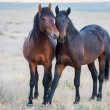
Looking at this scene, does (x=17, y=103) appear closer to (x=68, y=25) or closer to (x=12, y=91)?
(x=12, y=91)

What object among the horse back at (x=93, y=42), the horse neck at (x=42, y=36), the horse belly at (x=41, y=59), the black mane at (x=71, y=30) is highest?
the black mane at (x=71, y=30)

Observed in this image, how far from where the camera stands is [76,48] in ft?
16.9

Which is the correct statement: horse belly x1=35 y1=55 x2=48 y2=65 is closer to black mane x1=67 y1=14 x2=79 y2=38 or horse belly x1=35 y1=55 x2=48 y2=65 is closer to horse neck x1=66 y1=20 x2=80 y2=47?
horse neck x1=66 y1=20 x2=80 y2=47

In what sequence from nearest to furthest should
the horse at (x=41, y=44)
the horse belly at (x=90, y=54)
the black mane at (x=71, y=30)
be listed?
the horse at (x=41, y=44)
the black mane at (x=71, y=30)
the horse belly at (x=90, y=54)

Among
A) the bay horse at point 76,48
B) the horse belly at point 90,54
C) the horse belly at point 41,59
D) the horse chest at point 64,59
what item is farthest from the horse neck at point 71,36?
the horse belly at point 41,59

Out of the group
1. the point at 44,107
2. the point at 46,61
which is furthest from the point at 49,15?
the point at 44,107

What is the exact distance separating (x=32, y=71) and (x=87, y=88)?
7.37 feet

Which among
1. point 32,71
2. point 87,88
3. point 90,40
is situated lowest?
point 87,88

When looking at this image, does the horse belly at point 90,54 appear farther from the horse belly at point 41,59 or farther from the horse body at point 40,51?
the horse belly at point 41,59

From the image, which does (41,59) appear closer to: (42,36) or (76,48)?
(42,36)

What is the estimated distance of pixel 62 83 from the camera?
6871mm

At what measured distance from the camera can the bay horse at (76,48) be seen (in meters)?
4.83

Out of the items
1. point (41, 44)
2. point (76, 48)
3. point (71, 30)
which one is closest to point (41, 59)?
point (41, 44)

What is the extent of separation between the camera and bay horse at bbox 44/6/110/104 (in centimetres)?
483
